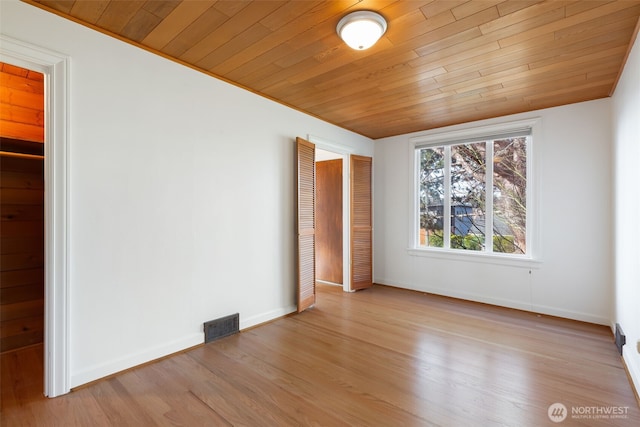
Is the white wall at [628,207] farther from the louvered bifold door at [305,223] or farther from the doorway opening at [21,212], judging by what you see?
the doorway opening at [21,212]

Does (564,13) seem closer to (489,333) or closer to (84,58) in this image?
(489,333)

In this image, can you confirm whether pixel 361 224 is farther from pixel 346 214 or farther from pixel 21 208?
pixel 21 208

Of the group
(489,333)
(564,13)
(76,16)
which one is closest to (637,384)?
(489,333)

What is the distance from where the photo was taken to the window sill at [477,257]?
147 inches

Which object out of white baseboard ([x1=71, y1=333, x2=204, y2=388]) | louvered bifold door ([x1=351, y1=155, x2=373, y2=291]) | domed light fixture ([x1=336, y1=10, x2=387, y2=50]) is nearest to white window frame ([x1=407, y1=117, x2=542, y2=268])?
A: louvered bifold door ([x1=351, y1=155, x2=373, y2=291])

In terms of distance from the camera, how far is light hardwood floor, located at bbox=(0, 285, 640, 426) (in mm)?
1825

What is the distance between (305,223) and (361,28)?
2273mm

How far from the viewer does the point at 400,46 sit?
7.45 ft

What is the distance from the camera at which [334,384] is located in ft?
7.12

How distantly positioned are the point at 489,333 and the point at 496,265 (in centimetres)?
120

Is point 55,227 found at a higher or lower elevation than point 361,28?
lower

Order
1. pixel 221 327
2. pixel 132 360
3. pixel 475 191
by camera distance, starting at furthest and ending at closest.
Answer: pixel 475 191
pixel 221 327
pixel 132 360

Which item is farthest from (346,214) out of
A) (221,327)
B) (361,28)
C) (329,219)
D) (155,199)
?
(361,28)

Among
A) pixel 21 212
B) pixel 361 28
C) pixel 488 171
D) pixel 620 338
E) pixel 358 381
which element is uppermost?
pixel 361 28
